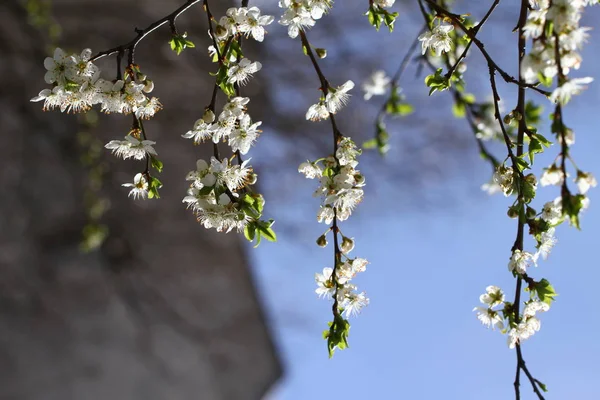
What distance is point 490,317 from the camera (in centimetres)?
89

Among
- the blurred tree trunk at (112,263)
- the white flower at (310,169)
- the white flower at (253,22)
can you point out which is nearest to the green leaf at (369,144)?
the white flower at (310,169)

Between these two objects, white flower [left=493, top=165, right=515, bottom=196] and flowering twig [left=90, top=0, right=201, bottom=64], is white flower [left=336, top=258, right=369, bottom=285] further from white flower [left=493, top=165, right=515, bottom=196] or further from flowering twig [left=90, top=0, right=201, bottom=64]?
flowering twig [left=90, top=0, right=201, bottom=64]

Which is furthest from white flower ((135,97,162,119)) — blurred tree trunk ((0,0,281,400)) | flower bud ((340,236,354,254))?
blurred tree trunk ((0,0,281,400))

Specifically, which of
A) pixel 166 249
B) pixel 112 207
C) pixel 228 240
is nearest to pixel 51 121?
pixel 112 207

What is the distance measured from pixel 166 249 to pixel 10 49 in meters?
1.03

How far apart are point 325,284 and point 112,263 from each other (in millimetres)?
1910

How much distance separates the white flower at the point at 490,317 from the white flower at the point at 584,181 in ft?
0.82

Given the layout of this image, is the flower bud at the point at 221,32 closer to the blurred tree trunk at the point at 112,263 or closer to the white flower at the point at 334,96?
the white flower at the point at 334,96

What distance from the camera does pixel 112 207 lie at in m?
2.64

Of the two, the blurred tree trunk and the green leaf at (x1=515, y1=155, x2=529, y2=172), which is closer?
the green leaf at (x1=515, y1=155, x2=529, y2=172)

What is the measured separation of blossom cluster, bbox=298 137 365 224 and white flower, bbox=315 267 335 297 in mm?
100

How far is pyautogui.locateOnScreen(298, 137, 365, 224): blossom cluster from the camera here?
2.69ft

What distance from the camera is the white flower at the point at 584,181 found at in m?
0.71

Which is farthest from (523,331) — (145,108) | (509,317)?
(145,108)
